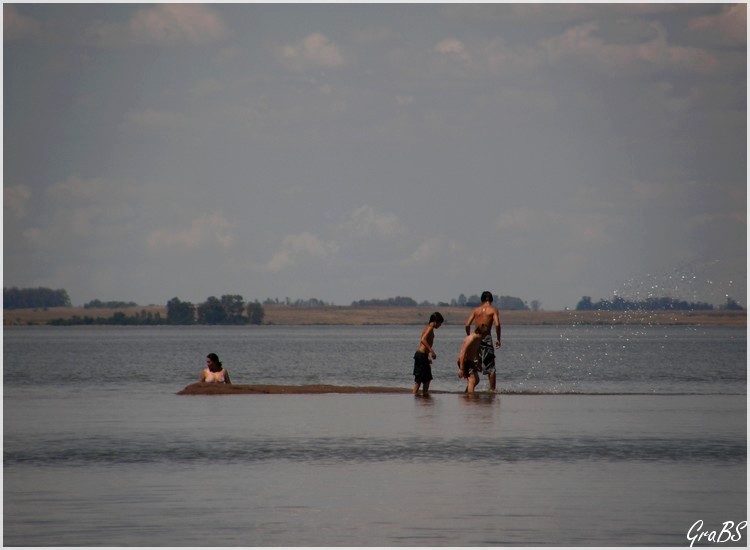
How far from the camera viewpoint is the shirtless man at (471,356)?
2625cm

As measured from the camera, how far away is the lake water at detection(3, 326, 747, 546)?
1221cm

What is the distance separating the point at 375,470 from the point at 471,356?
11006 mm

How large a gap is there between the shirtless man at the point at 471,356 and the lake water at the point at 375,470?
552 millimetres

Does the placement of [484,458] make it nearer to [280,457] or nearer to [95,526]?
[280,457]

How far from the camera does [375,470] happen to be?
15727 mm

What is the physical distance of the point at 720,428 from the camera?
66.9 ft

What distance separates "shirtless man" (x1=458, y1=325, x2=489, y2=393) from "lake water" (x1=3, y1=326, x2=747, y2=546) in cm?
55

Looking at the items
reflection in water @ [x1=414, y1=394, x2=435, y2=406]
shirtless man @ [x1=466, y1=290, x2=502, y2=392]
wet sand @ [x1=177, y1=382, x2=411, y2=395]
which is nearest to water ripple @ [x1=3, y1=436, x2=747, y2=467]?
reflection in water @ [x1=414, y1=394, x2=435, y2=406]

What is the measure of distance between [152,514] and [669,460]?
6648mm
